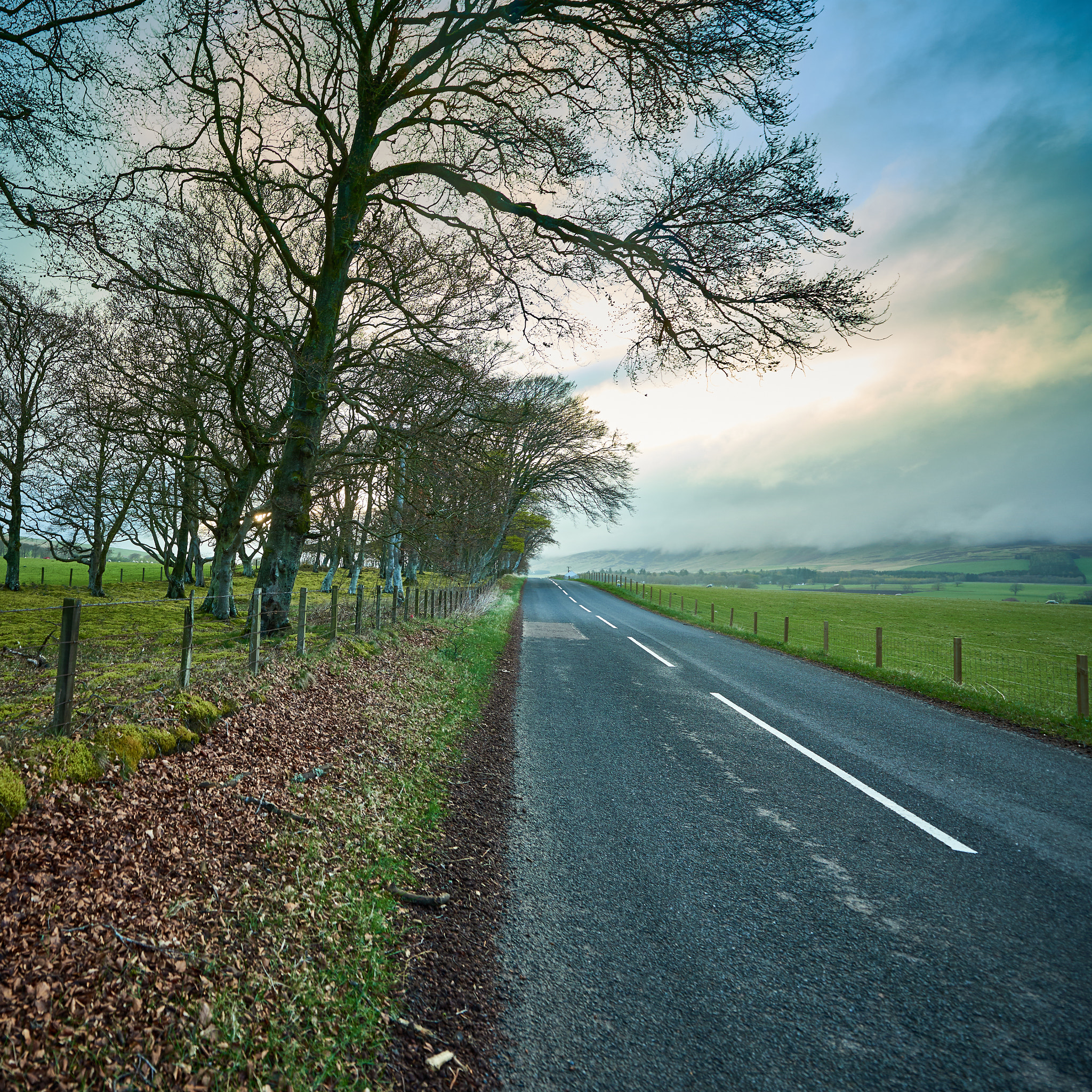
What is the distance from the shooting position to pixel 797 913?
3.74 metres

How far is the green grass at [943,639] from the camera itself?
10898 millimetres

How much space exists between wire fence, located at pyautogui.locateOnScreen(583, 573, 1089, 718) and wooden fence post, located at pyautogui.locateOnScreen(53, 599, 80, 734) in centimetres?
1172

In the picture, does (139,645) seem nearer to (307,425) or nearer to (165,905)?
(307,425)

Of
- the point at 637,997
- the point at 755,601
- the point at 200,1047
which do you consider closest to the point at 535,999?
the point at 637,997

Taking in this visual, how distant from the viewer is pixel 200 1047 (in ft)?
7.93

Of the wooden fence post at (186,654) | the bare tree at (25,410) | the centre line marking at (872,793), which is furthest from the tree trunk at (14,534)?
the centre line marking at (872,793)

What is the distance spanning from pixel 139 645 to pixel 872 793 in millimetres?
10868

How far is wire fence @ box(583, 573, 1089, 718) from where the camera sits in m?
10.8

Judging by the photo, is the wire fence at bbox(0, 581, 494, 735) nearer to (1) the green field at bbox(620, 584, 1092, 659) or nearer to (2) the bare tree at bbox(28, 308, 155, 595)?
(2) the bare tree at bbox(28, 308, 155, 595)

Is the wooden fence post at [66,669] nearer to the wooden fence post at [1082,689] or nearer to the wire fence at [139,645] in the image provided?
the wire fence at [139,645]

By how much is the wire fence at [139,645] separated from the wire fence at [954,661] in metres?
11.4

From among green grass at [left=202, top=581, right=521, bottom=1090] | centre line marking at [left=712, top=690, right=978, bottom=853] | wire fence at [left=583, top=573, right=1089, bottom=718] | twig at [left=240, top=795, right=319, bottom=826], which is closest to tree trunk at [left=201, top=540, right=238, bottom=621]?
green grass at [left=202, top=581, right=521, bottom=1090]

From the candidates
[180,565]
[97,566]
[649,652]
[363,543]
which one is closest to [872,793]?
[649,652]

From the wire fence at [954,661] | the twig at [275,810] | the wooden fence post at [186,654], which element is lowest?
the wire fence at [954,661]
